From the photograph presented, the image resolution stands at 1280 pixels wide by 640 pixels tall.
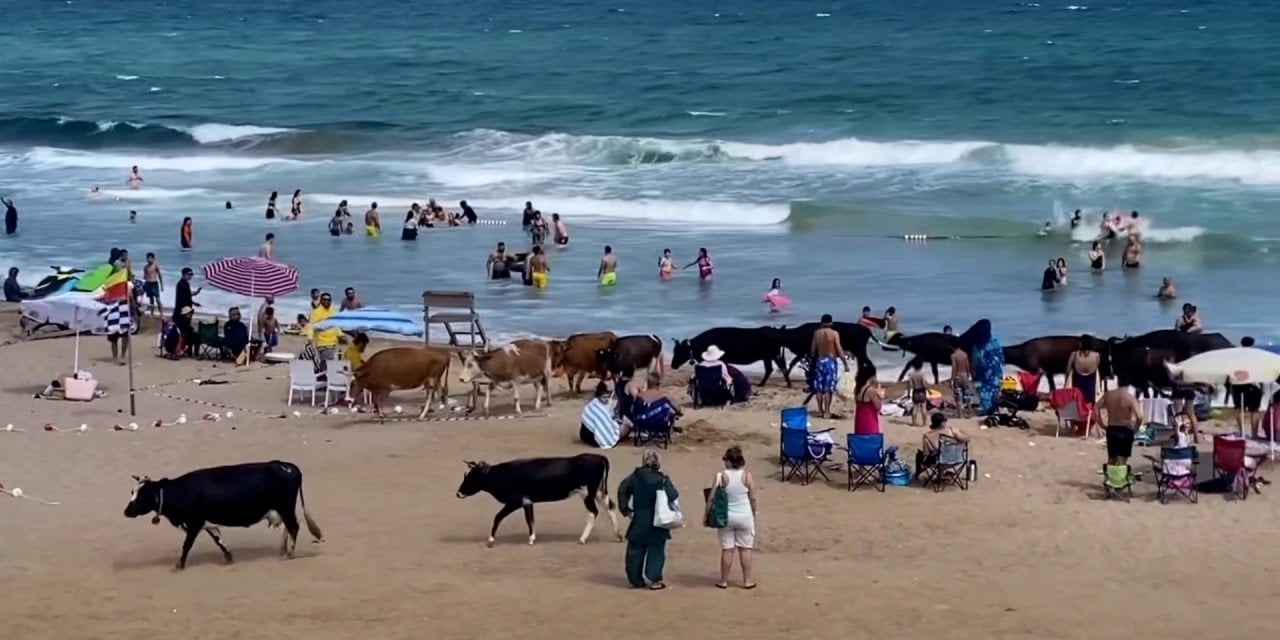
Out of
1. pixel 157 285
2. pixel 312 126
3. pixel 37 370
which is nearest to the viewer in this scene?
pixel 37 370

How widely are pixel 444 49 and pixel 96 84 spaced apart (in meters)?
15.3

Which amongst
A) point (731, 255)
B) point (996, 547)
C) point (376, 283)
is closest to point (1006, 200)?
point (731, 255)

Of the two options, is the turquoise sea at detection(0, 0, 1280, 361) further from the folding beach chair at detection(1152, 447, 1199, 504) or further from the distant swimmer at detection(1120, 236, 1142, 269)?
the folding beach chair at detection(1152, 447, 1199, 504)

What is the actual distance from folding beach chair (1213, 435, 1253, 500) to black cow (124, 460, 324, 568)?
8413 mm

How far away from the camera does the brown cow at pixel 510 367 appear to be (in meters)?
21.0

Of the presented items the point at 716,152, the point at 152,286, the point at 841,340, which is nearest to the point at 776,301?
the point at 841,340

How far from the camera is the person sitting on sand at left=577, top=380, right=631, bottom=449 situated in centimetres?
1909

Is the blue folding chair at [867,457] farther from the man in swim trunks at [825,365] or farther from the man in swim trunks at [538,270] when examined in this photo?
the man in swim trunks at [538,270]

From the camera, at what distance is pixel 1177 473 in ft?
54.9

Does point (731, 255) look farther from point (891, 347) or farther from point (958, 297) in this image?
point (891, 347)

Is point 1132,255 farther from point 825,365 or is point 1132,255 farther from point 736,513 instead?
point 736,513

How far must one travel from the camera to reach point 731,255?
3472cm

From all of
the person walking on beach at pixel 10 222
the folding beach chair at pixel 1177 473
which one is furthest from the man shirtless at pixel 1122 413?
the person walking on beach at pixel 10 222

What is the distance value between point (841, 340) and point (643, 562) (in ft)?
31.8
